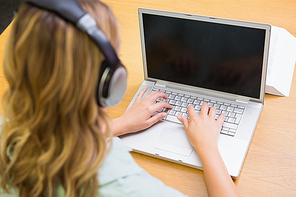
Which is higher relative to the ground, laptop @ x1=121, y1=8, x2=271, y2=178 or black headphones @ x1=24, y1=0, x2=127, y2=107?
black headphones @ x1=24, y1=0, x2=127, y2=107

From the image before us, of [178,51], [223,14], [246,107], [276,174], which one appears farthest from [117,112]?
[223,14]

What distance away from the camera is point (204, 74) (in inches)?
39.2

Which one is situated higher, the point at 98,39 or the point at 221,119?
the point at 98,39

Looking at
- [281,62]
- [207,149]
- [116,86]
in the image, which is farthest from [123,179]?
[281,62]

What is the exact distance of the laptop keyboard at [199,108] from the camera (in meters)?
0.93

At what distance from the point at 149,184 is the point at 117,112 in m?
0.43

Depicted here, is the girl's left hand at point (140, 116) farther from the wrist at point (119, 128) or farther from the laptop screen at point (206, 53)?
the laptop screen at point (206, 53)

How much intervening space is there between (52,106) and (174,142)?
1.48 ft

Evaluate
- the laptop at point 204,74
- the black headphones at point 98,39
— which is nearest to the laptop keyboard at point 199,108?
the laptop at point 204,74

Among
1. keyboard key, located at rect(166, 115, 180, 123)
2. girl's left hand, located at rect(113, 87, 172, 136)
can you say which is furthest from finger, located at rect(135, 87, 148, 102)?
keyboard key, located at rect(166, 115, 180, 123)

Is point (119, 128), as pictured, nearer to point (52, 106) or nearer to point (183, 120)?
point (183, 120)

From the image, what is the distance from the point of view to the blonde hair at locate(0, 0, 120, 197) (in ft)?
1.69

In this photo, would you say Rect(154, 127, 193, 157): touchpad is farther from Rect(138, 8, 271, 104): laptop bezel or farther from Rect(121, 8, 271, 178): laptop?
Rect(138, 8, 271, 104): laptop bezel

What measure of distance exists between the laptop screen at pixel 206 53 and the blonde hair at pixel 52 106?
14.6 inches
